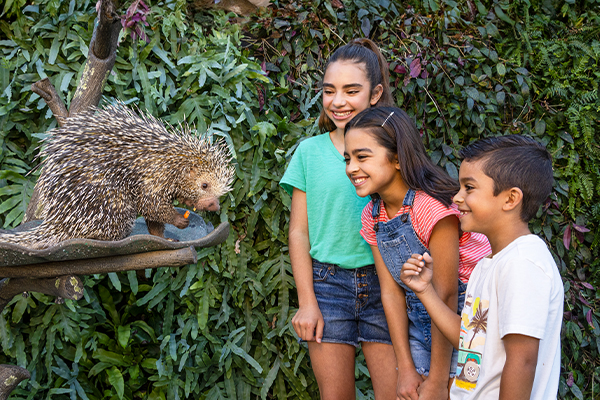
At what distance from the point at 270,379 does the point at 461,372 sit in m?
1.42

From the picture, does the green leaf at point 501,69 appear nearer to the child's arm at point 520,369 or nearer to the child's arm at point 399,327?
the child's arm at point 399,327

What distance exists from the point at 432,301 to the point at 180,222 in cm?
86

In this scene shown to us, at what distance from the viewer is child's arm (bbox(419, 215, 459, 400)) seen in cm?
140

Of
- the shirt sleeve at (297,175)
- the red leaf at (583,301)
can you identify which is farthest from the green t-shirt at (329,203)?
the red leaf at (583,301)

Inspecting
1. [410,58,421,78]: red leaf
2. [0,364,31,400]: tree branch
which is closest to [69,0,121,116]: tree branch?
[0,364,31,400]: tree branch

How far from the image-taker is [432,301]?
1.32m

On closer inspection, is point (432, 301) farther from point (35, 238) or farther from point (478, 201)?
point (35, 238)

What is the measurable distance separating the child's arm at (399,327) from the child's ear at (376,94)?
1.84 feet

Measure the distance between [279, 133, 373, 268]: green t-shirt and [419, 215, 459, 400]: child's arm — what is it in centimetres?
32

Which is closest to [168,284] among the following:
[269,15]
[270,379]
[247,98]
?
[270,379]

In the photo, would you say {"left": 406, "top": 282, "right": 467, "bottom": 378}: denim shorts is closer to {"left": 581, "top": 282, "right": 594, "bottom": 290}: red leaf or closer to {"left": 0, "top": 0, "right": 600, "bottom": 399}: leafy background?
{"left": 0, "top": 0, "right": 600, "bottom": 399}: leafy background

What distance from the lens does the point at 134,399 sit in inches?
106

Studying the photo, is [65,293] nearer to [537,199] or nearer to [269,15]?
[537,199]

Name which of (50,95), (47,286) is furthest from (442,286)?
(50,95)
